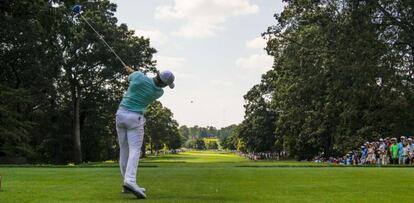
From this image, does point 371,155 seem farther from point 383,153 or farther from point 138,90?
point 138,90

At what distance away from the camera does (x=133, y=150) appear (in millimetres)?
9883

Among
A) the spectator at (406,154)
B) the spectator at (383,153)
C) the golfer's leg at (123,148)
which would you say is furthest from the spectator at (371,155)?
the golfer's leg at (123,148)

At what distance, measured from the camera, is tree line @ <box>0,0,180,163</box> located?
51.1m

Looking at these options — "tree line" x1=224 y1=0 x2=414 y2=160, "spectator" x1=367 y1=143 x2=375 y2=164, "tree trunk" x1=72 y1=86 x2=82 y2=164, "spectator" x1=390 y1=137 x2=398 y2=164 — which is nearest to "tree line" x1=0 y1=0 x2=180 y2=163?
"tree trunk" x1=72 y1=86 x2=82 y2=164

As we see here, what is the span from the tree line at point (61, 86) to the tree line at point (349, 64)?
16.2 m

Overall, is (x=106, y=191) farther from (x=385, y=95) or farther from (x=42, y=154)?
(x=42, y=154)

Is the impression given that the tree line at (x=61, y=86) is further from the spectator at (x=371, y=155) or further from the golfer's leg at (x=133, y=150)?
the golfer's leg at (x=133, y=150)

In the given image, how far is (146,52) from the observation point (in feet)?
204

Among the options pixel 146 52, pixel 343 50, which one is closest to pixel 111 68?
pixel 146 52

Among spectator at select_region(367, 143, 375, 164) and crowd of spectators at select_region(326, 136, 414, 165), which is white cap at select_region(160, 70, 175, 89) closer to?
crowd of spectators at select_region(326, 136, 414, 165)

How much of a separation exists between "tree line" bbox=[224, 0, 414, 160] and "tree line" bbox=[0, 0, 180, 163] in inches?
639

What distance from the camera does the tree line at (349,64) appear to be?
3809cm

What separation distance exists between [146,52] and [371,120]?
24252 millimetres

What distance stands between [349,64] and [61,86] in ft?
113
